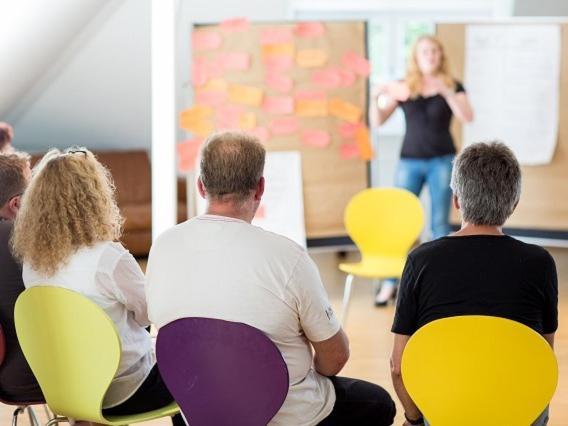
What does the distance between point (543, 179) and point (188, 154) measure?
2.33 m

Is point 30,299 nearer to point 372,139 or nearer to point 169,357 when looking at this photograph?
point 169,357

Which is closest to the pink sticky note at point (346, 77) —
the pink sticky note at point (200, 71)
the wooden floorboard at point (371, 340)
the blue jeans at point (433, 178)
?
the blue jeans at point (433, 178)

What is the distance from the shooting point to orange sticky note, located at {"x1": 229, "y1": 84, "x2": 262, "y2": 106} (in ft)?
16.5

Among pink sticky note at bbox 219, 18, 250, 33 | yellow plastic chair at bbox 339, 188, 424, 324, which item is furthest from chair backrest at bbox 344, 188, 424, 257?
pink sticky note at bbox 219, 18, 250, 33

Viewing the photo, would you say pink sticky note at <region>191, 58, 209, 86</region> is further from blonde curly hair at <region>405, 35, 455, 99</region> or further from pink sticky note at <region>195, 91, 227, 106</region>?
blonde curly hair at <region>405, 35, 455, 99</region>

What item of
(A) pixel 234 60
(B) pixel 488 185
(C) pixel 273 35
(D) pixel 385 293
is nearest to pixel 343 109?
(C) pixel 273 35

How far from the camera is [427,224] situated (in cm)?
691

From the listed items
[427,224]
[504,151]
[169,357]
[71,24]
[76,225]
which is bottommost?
[427,224]

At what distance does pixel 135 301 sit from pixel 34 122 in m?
5.03

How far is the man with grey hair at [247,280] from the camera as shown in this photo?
6.48 feet

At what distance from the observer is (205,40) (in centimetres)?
498

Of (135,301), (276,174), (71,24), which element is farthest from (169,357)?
(71,24)

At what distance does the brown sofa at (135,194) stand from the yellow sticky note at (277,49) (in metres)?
1.86

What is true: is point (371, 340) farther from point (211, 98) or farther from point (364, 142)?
point (211, 98)
